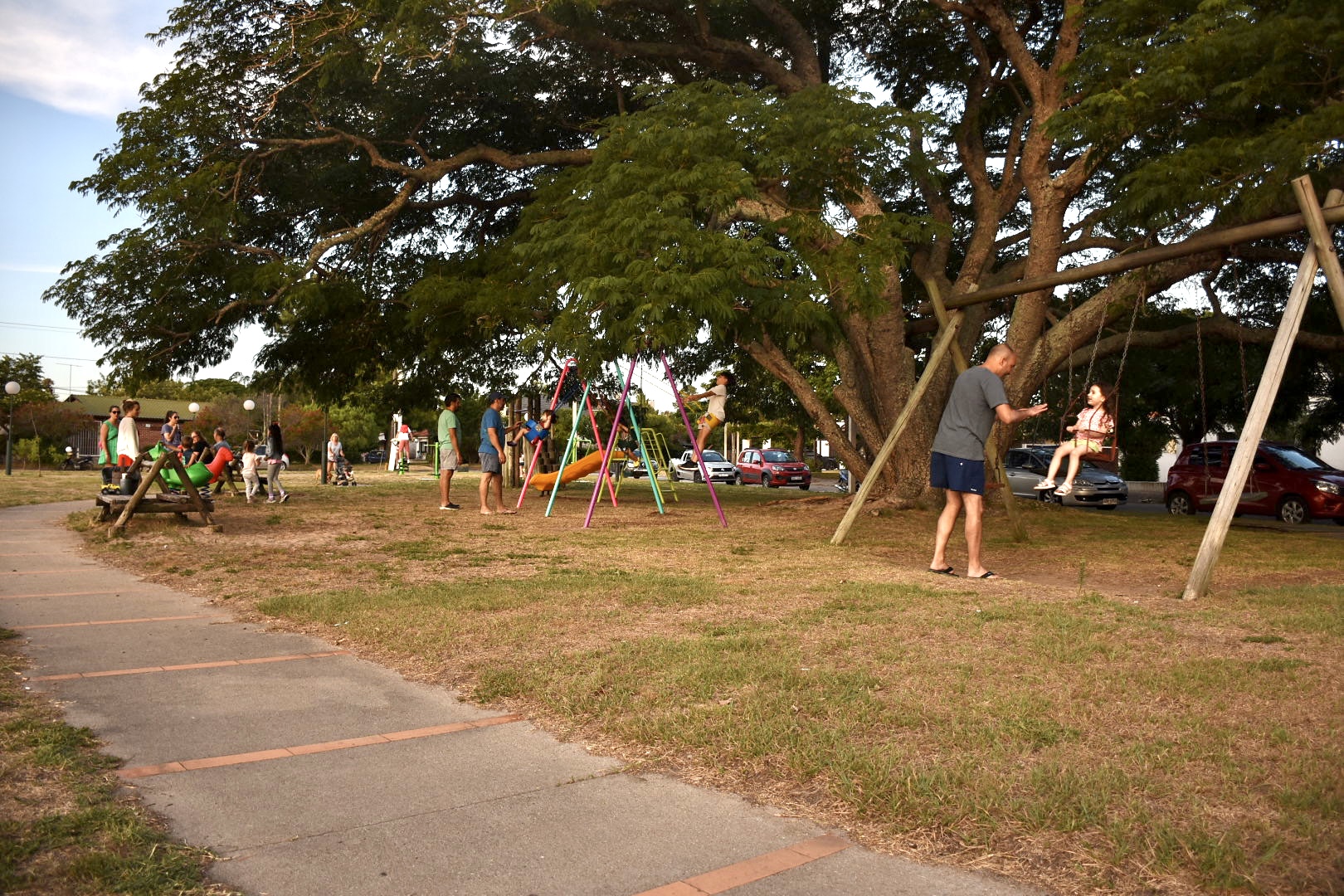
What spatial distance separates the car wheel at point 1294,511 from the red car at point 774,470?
22496 millimetres

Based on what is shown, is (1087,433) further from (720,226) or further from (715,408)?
(720,226)

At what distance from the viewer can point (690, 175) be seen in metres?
14.6

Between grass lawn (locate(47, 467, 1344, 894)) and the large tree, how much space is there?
4.53 metres

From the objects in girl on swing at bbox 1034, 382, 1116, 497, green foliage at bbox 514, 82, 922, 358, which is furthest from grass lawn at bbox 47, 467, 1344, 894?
green foliage at bbox 514, 82, 922, 358

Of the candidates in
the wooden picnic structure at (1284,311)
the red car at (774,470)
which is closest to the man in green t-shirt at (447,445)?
Answer: the wooden picnic structure at (1284,311)

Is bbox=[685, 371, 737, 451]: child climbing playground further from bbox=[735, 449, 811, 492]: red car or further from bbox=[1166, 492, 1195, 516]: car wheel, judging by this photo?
bbox=[735, 449, 811, 492]: red car

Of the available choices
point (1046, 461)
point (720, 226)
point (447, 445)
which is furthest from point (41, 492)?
point (1046, 461)

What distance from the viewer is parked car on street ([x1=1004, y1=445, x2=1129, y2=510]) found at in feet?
94.5

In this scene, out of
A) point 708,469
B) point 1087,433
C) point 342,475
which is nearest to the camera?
point 1087,433

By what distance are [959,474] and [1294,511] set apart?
15039 mm

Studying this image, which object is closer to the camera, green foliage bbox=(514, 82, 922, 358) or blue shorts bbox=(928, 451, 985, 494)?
blue shorts bbox=(928, 451, 985, 494)

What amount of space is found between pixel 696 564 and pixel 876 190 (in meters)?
10.2

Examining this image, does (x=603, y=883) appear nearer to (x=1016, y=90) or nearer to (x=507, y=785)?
(x=507, y=785)

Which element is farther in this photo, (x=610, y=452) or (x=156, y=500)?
(x=610, y=452)
